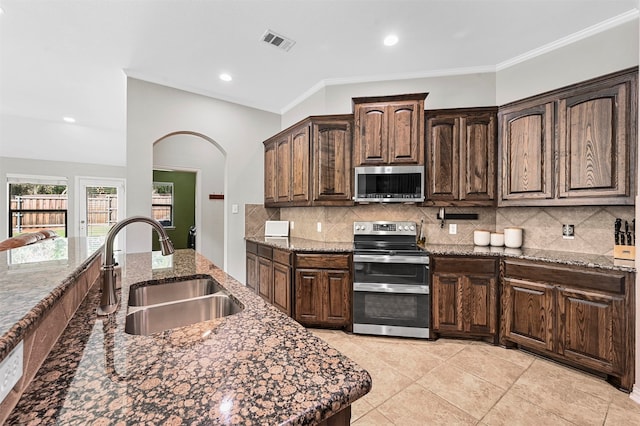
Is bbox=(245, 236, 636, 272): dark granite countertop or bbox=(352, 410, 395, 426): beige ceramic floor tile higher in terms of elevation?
bbox=(245, 236, 636, 272): dark granite countertop

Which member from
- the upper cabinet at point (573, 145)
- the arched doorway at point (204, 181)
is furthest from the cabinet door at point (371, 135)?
the arched doorway at point (204, 181)

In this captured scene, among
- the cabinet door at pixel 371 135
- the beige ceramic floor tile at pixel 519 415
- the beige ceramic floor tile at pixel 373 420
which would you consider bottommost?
the beige ceramic floor tile at pixel 373 420

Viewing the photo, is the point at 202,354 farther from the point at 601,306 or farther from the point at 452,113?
the point at 452,113

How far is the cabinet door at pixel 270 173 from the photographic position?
391 cm

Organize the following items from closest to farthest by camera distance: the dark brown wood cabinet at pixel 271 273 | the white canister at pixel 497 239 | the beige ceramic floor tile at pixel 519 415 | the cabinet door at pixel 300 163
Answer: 1. the beige ceramic floor tile at pixel 519 415
2. the white canister at pixel 497 239
3. the dark brown wood cabinet at pixel 271 273
4. the cabinet door at pixel 300 163

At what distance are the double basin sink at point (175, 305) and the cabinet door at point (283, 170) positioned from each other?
7.20ft

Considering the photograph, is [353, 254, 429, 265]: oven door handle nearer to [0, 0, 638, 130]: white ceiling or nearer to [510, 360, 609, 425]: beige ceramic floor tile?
[510, 360, 609, 425]: beige ceramic floor tile

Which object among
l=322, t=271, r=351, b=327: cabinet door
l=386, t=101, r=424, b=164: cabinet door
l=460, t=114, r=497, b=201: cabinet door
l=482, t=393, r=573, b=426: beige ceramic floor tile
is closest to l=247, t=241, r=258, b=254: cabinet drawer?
Answer: l=322, t=271, r=351, b=327: cabinet door

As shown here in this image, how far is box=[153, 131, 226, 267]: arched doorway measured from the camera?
17.0 ft

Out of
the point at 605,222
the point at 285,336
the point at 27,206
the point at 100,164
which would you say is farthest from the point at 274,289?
the point at 27,206

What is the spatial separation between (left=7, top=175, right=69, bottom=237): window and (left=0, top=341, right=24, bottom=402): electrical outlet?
21.0 ft

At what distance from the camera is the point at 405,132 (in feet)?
9.57

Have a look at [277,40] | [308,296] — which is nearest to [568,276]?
[308,296]

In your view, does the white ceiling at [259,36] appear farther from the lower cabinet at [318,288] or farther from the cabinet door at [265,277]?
the cabinet door at [265,277]
